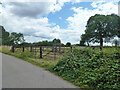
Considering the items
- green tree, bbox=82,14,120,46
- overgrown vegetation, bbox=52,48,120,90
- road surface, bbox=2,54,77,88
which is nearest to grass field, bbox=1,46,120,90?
overgrown vegetation, bbox=52,48,120,90

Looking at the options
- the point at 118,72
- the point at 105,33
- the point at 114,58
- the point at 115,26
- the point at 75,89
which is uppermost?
the point at 115,26

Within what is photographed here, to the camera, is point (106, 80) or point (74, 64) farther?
point (74, 64)

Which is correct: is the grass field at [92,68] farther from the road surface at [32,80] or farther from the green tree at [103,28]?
the green tree at [103,28]

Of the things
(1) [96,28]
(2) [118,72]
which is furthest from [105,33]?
(2) [118,72]

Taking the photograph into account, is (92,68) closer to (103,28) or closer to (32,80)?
(32,80)

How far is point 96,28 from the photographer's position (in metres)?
27.9

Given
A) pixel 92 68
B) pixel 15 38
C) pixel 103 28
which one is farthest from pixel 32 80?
pixel 15 38

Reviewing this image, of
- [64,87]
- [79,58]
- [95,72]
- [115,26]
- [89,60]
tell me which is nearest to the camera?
[64,87]

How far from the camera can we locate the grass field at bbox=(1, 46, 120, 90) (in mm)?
3627

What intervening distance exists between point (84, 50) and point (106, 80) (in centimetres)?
253

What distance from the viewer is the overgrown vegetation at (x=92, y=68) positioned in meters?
3.65

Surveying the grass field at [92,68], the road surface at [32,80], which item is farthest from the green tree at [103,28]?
the road surface at [32,80]

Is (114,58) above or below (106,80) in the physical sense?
above

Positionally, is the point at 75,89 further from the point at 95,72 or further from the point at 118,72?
the point at 118,72
